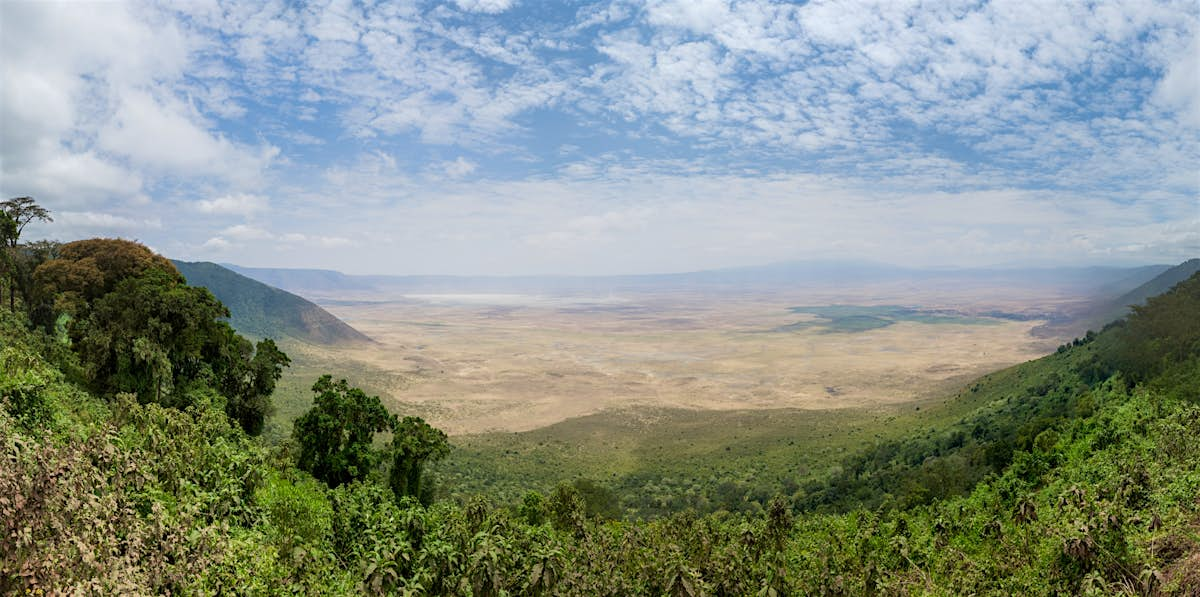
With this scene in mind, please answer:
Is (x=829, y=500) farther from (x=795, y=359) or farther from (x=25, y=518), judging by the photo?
(x=795, y=359)

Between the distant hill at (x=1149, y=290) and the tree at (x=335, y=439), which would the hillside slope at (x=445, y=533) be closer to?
the tree at (x=335, y=439)

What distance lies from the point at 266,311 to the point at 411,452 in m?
142

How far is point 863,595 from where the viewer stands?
18.8 m

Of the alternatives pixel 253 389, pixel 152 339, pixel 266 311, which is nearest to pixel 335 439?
pixel 253 389

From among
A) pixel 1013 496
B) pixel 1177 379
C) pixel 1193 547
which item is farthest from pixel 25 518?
pixel 1177 379

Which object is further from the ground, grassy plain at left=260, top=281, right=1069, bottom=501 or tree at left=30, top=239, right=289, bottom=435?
tree at left=30, top=239, right=289, bottom=435

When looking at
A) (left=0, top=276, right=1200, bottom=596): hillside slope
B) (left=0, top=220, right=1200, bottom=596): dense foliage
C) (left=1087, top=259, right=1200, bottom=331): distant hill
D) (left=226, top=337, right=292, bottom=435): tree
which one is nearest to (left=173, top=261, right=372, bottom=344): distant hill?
(left=0, top=220, right=1200, bottom=596): dense foliage

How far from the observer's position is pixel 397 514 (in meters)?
20.2

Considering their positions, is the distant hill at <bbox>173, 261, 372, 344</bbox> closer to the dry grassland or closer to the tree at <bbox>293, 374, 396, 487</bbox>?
the dry grassland

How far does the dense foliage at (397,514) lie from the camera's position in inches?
408

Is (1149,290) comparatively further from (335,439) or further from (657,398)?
(335,439)

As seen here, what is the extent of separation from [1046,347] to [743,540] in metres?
162

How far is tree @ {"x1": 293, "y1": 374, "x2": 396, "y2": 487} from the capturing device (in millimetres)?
30922

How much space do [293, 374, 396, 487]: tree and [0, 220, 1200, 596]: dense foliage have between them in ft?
0.38
